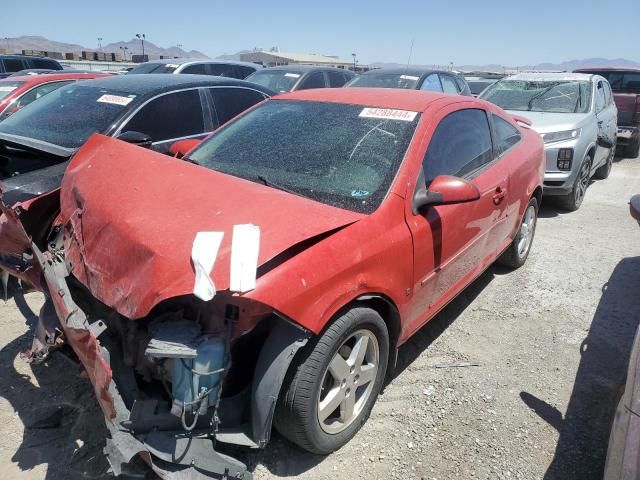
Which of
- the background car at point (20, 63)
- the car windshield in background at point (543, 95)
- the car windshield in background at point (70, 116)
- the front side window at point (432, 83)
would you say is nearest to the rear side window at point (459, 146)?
the car windshield in background at point (70, 116)

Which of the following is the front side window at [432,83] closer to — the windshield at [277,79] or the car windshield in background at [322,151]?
the windshield at [277,79]

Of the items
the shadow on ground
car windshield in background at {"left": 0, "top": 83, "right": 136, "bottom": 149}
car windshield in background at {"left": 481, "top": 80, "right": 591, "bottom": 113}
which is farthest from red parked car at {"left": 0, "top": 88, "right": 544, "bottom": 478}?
car windshield in background at {"left": 481, "top": 80, "right": 591, "bottom": 113}

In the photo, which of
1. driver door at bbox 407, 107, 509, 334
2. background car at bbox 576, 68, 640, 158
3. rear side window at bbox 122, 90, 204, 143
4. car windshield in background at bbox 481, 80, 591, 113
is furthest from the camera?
background car at bbox 576, 68, 640, 158

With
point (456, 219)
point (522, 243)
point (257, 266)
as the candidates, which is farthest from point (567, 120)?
point (257, 266)

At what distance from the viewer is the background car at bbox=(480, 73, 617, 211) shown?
6.33 meters

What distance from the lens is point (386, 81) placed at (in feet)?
29.9

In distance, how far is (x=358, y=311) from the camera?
228 centimetres

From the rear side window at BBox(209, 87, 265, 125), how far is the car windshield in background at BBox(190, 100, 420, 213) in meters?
1.99

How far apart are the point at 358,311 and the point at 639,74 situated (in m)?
12.5

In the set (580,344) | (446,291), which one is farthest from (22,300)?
(580,344)

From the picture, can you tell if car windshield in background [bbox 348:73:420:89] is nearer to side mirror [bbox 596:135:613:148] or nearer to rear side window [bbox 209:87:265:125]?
side mirror [bbox 596:135:613:148]

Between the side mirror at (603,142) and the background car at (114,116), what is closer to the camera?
the background car at (114,116)

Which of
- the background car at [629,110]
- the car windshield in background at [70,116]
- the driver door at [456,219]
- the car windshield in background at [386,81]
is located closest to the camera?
the driver door at [456,219]

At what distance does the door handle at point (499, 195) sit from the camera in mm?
3490
